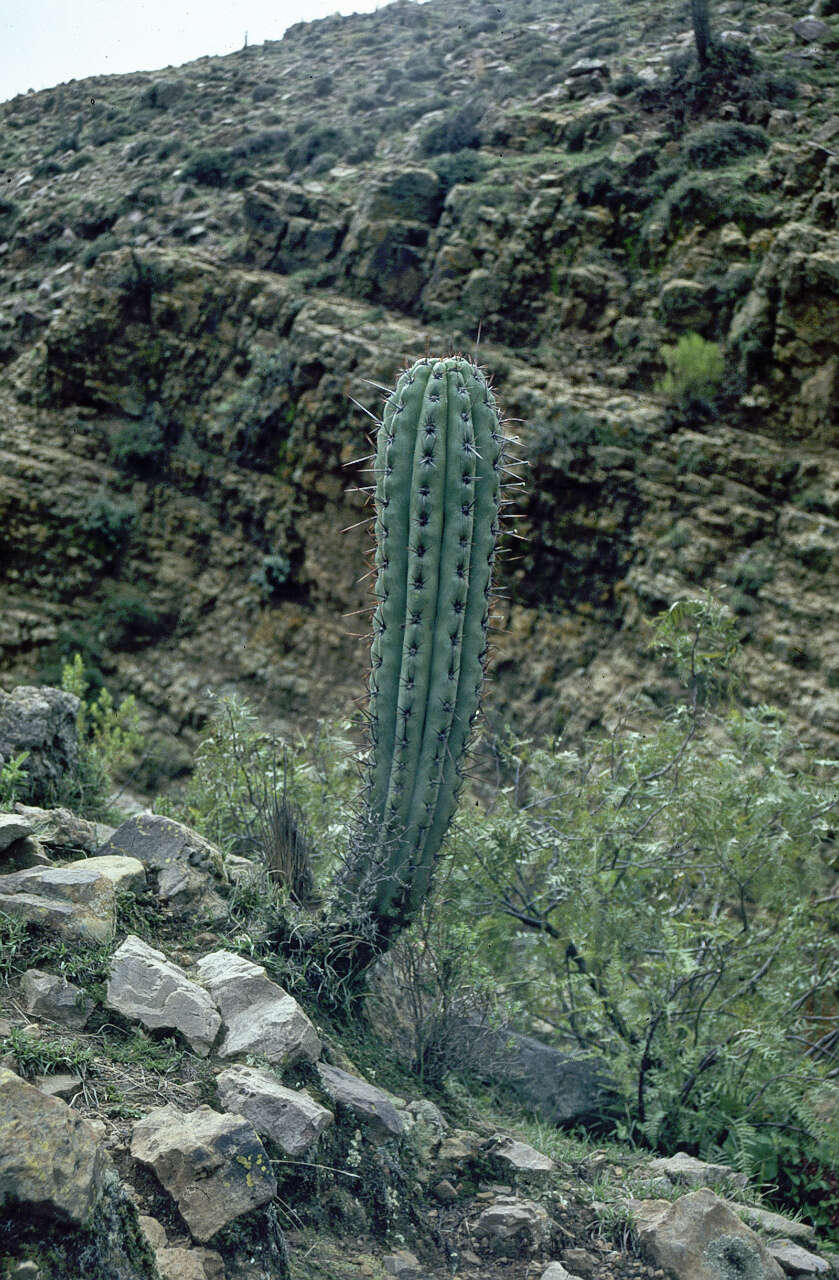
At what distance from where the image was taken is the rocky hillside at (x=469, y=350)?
10906 millimetres

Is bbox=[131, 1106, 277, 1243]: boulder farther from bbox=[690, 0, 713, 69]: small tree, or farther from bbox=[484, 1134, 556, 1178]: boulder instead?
bbox=[690, 0, 713, 69]: small tree

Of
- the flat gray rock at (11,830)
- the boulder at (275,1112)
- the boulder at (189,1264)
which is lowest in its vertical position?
the boulder at (275,1112)

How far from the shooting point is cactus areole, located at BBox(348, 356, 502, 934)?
3.19 metres

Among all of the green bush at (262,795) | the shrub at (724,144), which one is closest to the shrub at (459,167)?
the shrub at (724,144)

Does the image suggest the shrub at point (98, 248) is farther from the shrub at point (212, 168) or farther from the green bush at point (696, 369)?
the green bush at point (696, 369)

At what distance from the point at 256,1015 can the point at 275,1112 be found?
1.28ft

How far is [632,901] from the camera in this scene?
4.31 metres

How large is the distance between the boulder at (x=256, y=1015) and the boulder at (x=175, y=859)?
0.37m

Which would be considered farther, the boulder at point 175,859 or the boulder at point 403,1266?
the boulder at point 175,859

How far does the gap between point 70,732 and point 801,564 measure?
8047 millimetres

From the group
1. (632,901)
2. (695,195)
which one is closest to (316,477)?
(695,195)

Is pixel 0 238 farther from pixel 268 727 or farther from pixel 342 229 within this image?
pixel 268 727

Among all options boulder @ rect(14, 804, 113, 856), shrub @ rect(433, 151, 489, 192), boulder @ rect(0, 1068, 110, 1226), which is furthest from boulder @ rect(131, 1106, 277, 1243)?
shrub @ rect(433, 151, 489, 192)

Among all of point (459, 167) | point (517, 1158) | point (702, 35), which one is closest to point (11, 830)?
point (517, 1158)
